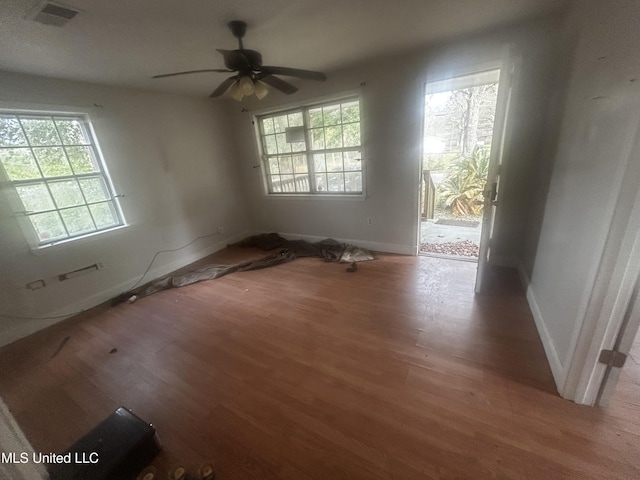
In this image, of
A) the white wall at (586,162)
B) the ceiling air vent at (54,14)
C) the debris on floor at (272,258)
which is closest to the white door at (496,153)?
the white wall at (586,162)

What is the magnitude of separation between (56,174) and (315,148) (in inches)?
114

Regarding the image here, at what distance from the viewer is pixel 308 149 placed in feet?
11.9

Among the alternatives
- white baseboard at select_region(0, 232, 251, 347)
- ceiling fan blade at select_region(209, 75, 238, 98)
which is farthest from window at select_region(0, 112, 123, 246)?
ceiling fan blade at select_region(209, 75, 238, 98)

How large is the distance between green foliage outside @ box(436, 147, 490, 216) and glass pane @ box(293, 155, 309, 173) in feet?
10.0

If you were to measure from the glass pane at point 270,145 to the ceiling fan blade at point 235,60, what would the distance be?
2.05 metres

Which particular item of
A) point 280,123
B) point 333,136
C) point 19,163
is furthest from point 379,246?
point 19,163

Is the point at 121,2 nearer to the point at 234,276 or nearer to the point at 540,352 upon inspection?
the point at 234,276

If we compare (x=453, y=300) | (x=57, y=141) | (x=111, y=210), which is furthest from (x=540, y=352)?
(x=57, y=141)

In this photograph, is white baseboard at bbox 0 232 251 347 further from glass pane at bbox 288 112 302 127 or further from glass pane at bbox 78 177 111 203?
glass pane at bbox 288 112 302 127

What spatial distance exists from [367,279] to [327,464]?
1791mm

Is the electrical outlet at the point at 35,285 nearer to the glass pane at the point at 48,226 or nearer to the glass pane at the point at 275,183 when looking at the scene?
the glass pane at the point at 48,226

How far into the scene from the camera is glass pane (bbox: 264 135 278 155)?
12.9 feet

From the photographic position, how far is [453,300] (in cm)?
225

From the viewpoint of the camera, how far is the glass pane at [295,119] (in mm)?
3562
